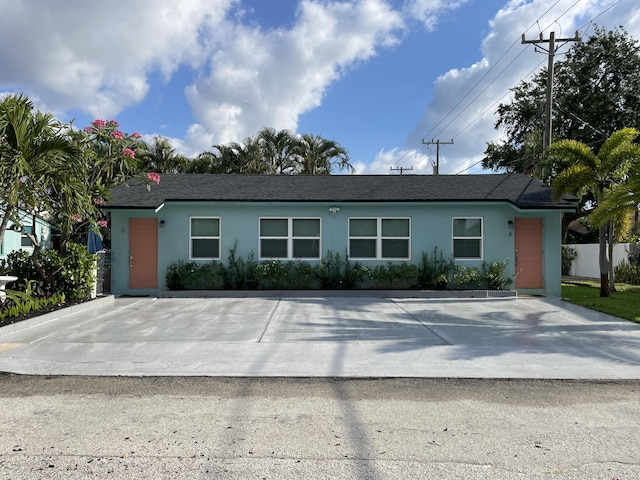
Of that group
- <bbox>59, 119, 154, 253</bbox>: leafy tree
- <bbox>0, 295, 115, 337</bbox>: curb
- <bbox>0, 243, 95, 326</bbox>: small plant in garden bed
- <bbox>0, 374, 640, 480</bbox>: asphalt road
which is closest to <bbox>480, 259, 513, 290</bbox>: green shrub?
<bbox>0, 374, 640, 480</bbox>: asphalt road

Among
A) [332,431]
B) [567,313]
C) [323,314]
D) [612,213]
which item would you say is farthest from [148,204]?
[612,213]

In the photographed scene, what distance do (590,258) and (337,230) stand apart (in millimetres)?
14374

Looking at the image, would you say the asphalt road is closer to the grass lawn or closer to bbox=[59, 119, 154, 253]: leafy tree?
bbox=[59, 119, 154, 253]: leafy tree

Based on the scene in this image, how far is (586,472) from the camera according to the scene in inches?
115

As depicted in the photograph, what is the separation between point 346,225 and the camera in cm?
1313

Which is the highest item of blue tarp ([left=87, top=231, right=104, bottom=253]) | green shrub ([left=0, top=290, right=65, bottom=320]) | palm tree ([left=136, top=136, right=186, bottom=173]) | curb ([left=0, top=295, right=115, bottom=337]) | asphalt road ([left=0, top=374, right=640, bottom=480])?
palm tree ([left=136, top=136, right=186, bottom=173])

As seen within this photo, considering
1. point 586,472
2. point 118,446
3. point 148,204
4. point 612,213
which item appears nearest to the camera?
point 586,472

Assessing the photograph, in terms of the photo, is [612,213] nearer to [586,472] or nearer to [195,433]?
[586,472]

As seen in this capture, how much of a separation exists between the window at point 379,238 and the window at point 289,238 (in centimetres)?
117

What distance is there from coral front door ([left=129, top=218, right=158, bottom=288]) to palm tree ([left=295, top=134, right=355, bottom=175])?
1184 centimetres

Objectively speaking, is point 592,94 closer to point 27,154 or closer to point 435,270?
point 435,270

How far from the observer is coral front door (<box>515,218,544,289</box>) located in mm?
13141

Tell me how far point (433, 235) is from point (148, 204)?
27.9ft

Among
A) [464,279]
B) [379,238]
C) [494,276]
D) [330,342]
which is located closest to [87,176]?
[330,342]
